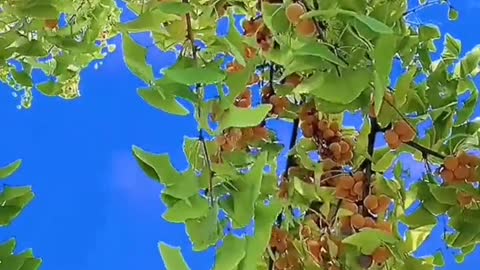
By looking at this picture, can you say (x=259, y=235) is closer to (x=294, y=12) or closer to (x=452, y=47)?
(x=294, y=12)

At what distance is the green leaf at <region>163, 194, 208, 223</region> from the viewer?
451 millimetres

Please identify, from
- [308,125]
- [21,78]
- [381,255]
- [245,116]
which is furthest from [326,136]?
[21,78]

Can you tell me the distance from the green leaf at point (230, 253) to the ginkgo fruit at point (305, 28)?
124 millimetres

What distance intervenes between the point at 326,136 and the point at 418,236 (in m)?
0.10

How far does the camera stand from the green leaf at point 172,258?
42 centimetres

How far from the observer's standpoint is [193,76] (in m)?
0.44

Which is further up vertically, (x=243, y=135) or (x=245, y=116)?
(x=245, y=116)

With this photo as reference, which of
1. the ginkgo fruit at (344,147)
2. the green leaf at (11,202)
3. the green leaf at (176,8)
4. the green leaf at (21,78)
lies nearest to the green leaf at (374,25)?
the green leaf at (176,8)

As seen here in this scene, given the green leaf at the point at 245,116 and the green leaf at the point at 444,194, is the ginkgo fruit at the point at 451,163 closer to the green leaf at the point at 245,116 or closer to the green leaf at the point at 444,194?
the green leaf at the point at 444,194

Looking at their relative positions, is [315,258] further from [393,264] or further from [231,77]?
[231,77]

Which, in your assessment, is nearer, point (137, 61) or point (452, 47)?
point (137, 61)

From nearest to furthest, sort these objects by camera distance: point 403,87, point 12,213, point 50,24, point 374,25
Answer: point 374,25
point 403,87
point 12,213
point 50,24

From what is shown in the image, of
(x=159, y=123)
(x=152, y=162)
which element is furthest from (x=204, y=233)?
(x=159, y=123)

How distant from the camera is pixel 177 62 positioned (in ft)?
1.68
